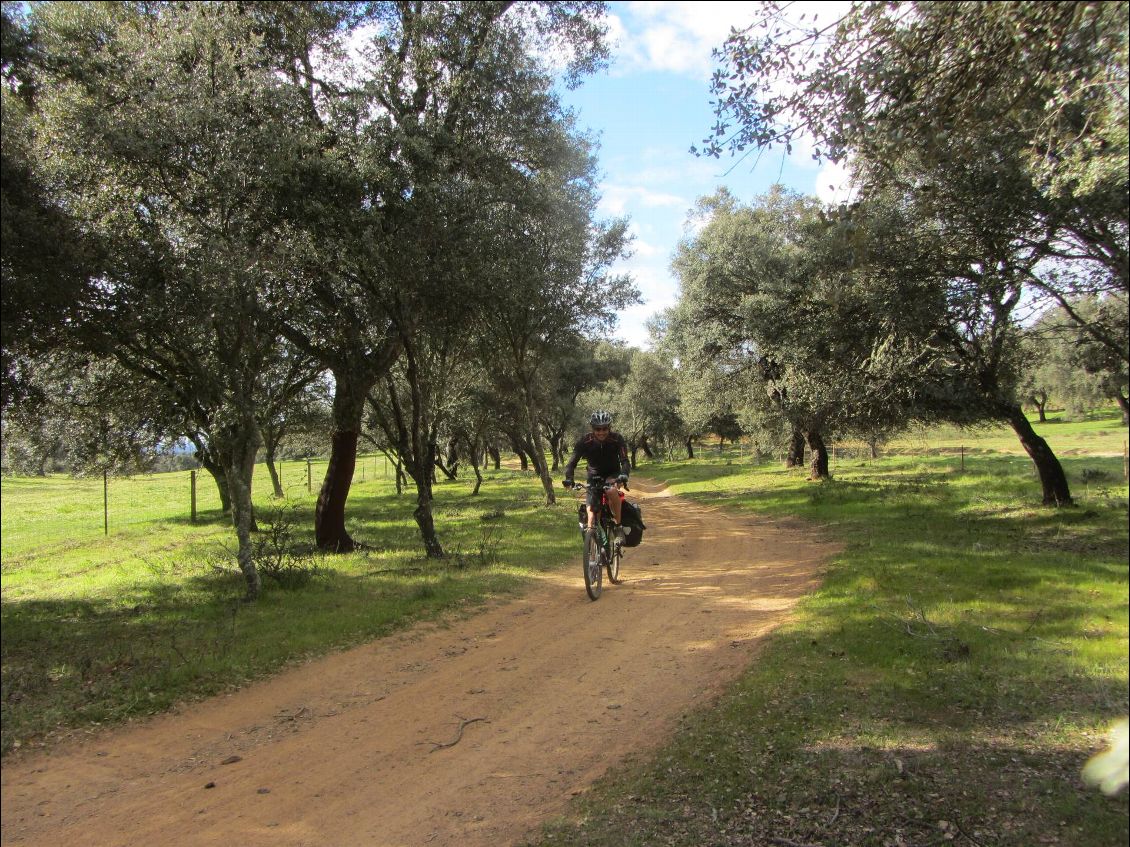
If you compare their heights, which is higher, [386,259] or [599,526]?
[386,259]

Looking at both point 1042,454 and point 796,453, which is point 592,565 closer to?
point 1042,454

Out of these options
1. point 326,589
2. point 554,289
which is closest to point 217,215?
point 326,589

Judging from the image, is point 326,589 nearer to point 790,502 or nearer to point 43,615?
point 43,615

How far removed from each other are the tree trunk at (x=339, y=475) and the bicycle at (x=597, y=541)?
6.65 m

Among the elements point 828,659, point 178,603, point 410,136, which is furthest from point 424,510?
point 828,659

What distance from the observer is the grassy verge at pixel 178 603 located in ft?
17.5

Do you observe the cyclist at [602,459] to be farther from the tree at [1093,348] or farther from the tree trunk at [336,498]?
the tree trunk at [336,498]

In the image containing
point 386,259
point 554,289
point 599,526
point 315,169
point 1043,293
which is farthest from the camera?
point 554,289

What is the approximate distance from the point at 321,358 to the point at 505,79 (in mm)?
5992

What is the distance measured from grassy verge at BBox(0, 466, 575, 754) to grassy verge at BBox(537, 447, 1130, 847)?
3477mm

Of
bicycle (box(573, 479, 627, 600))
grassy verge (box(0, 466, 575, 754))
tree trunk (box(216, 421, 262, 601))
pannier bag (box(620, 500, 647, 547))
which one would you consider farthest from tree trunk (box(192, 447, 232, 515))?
pannier bag (box(620, 500, 647, 547))

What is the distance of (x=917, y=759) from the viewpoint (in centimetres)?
377

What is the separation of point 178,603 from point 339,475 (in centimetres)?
511

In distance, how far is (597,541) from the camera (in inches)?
351
